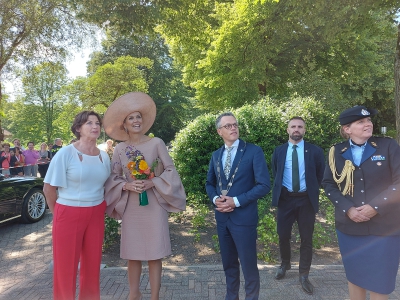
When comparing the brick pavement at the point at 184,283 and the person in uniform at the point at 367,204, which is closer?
the person in uniform at the point at 367,204

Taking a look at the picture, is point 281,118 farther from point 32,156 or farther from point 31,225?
point 32,156

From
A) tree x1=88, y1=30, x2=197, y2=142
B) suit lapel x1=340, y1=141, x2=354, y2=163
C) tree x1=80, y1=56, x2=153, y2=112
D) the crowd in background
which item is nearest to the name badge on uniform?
suit lapel x1=340, y1=141, x2=354, y2=163

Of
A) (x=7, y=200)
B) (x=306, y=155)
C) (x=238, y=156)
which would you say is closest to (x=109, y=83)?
(x=7, y=200)

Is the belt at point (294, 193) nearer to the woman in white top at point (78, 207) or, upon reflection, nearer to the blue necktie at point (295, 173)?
the blue necktie at point (295, 173)

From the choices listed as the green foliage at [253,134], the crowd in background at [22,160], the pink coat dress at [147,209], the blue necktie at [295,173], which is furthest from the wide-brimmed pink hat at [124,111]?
the crowd in background at [22,160]

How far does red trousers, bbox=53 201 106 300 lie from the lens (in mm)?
2949

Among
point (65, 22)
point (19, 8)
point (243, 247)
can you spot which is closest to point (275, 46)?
point (65, 22)

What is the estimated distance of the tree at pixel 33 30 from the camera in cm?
1216

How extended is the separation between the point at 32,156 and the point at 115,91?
1042 centimetres

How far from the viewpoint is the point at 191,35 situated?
10.4 m

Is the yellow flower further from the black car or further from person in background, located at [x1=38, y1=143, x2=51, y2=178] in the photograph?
person in background, located at [x1=38, y1=143, x2=51, y2=178]

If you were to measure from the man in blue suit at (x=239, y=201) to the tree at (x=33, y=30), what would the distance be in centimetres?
1160

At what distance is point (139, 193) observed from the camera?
10.3 ft

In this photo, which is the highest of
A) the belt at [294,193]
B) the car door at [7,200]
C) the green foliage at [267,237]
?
the belt at [294,193]
